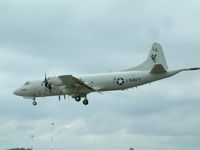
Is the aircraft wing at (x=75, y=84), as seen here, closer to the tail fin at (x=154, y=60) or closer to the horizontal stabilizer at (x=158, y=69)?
the tail fin at (x=154, y=60)

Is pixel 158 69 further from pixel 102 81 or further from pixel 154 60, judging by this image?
pixel 102 81

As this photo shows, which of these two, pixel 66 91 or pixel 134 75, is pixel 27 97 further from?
pixel 134 75

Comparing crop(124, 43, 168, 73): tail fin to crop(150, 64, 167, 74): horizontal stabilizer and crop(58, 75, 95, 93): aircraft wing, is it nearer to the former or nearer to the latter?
crop(150, 64, 167, 74): horizontal stabilizer

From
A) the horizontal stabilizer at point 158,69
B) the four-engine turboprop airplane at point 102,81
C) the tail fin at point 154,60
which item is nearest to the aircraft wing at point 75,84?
the four-engine turboprop airplane at point 102,81

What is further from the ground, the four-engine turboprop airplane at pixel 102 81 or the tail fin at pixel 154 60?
the tail fin at pixel 154 60

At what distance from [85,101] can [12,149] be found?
42.1 m

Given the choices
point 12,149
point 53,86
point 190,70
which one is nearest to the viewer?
point 190,70

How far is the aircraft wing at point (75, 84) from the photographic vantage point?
91.3 meters

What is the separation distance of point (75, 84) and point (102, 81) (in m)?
3.99

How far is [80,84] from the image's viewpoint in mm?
92875

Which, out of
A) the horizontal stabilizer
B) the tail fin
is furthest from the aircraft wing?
the horizontal stabilizer

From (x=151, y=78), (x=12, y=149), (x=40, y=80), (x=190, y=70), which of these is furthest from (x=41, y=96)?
(x=12, y=149)

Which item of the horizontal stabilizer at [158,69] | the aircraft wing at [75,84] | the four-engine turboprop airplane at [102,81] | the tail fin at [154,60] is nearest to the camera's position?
the horizontal stabilizer at [158,69]

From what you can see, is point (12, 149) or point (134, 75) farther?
point (12, 149)
